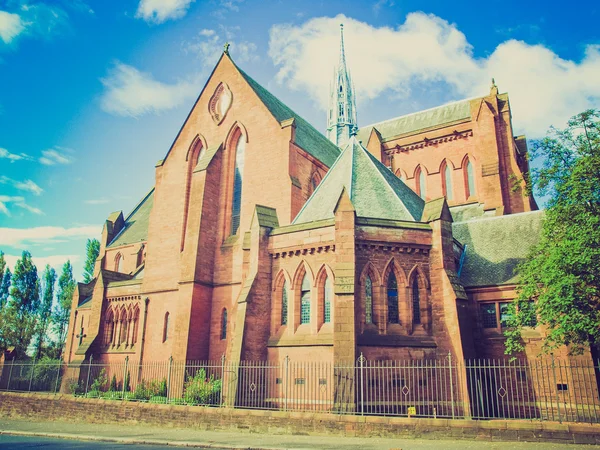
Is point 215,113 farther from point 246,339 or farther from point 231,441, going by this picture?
point 231,441

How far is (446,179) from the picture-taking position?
3409 cm

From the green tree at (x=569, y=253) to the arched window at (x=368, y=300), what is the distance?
493 centimetres

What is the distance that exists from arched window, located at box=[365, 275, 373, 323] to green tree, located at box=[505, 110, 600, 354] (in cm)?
493

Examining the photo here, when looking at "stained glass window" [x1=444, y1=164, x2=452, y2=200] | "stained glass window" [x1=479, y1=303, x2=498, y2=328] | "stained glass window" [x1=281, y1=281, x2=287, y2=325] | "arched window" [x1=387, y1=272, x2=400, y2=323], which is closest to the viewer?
"arched window" [x1=387, y1=272, x2=400, y2=323]

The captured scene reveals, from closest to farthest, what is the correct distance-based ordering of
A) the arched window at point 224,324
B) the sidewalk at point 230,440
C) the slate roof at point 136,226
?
the sidewalk at point 230,440, the arched window at point 224,324, the slate roof at point 136,226

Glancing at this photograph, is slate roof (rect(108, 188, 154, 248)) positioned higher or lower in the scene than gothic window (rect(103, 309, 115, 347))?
higher

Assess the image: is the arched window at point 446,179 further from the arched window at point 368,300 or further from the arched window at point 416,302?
the arched window at point 368,300

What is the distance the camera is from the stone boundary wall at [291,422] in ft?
38.6

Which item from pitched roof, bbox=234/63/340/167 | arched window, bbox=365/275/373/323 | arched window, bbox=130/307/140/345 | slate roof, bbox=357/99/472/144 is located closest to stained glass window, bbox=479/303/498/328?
arched window, bbox=365/275/373/323

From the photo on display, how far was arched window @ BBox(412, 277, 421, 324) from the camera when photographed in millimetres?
17953

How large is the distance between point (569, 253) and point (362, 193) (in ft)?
27.7

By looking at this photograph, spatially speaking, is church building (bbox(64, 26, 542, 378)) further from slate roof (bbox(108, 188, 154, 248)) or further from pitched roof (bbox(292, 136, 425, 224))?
slate roof (bbox(108, 188, 154, 248))

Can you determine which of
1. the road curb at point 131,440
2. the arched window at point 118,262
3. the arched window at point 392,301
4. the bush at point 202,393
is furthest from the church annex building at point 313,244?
the road curb at point 131,440

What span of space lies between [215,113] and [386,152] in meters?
14.4
